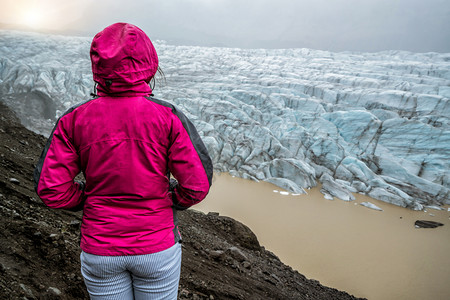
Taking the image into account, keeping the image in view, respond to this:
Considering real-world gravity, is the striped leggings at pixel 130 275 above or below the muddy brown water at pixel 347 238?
above

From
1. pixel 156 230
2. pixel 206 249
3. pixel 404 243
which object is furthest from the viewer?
pixel 404 243

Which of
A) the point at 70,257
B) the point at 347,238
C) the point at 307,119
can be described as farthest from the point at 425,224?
the point at 70,257

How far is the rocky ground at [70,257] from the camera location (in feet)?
6.53

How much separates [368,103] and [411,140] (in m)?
4.19

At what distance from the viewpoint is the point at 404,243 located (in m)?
9.38

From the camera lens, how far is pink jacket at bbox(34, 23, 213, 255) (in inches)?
38.7

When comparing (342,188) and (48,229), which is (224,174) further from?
(48,229)

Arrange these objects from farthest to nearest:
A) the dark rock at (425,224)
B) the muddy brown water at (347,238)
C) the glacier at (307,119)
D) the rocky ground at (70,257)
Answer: the glacier at (307,119)
the dark rock at (425,224)
the muddy brown water at (347,238)
the rocky ground at (70,257)

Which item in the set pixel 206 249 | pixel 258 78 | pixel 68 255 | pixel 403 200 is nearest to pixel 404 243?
pixel 403 200

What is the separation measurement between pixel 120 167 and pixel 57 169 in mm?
256

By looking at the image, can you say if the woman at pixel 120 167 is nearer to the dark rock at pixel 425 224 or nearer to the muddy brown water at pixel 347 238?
the muddy brown water at pixel 347 238

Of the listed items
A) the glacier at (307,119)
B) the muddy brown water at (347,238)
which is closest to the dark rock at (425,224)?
the muddy brown water at (347,238)

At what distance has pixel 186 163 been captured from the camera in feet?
3.54

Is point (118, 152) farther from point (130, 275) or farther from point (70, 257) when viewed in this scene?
point (70, 257)
